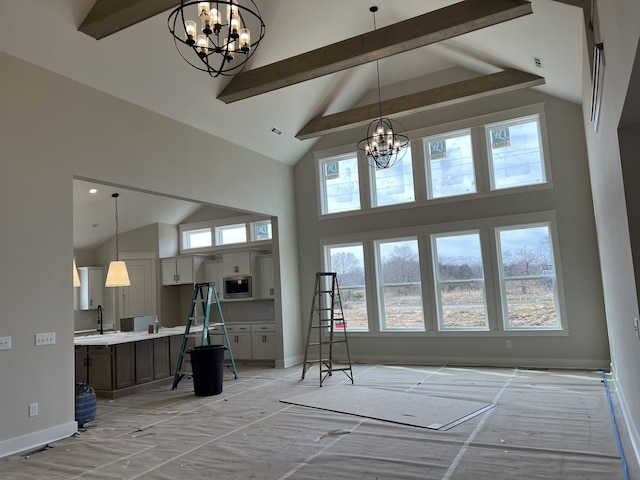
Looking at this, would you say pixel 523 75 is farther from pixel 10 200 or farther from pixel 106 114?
pixel 10 200

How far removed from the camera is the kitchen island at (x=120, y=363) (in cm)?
664

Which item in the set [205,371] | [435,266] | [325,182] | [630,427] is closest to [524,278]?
[435,266]

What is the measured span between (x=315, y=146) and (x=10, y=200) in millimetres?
5877

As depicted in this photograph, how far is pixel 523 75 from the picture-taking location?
702 centimetres

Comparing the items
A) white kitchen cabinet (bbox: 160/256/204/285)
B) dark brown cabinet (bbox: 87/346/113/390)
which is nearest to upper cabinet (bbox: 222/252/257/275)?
white kitchen cabinet (bbox: 160/256/204/285)

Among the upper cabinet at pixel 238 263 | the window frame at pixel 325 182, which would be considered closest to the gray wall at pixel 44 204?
the upper cabinet at pixel 238 263

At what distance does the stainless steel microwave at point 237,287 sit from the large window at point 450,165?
398 centimetres

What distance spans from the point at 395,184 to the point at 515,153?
2.09 metres

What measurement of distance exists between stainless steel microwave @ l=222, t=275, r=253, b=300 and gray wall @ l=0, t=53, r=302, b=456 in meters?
3.78

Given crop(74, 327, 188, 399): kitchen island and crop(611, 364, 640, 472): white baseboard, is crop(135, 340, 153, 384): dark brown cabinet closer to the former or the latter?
crop(74, 327, 188, 399): kitchen island

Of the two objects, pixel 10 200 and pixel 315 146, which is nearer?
pixel 10 200

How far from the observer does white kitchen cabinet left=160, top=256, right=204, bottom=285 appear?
10211 millimetres

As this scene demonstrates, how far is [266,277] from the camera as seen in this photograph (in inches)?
378

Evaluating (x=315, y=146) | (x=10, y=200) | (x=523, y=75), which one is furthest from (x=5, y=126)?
(x=523, y=75)
